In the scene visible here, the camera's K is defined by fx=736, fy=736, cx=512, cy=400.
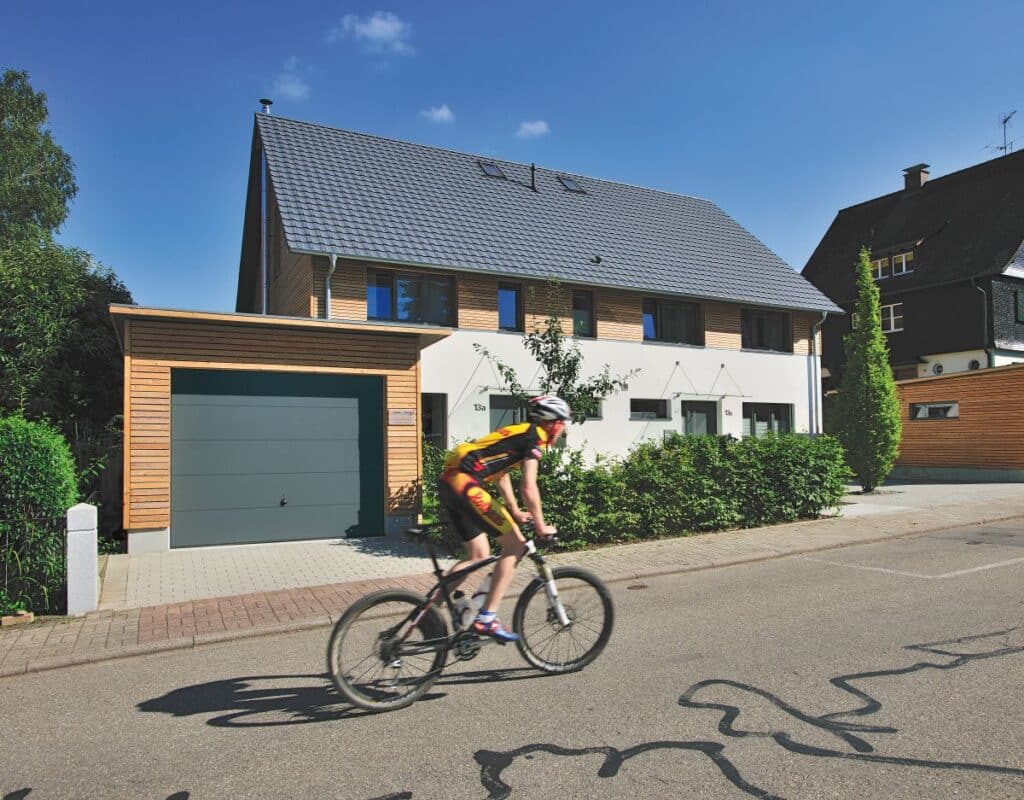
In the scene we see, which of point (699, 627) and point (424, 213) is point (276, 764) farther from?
point (424, 213)

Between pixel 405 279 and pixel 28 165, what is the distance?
842 inches

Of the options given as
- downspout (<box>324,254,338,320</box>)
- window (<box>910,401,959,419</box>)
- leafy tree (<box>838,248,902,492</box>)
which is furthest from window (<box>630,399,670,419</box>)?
window (<box>910,401,959,419</box>)

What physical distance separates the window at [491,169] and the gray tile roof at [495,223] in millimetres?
194

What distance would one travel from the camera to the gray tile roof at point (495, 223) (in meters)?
16.0

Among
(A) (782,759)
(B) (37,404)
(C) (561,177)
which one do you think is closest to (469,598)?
(A) (782,759)

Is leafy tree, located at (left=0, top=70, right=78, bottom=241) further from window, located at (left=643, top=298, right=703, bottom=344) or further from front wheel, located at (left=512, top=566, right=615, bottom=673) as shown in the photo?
front wheel, located at (left=512, top=566, right=615, bottom=673)

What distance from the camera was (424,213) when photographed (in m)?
17.6

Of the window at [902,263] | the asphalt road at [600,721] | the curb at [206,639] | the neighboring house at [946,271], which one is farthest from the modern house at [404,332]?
the window at [902,263]

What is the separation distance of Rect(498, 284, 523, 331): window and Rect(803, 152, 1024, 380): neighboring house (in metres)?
16.2

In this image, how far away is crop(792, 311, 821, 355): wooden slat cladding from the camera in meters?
21.5

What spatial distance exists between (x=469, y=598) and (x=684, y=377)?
1544cm

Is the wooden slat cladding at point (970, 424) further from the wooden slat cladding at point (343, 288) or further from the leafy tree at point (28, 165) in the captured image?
the leafy tree at point (28, 165)

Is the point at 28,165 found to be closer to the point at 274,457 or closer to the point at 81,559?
the point at 274,457

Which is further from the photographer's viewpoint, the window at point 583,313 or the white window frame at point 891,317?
the white window frame at point 891,317
